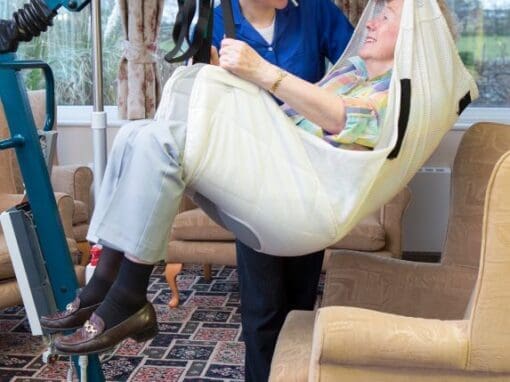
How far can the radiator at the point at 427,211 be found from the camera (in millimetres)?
4172

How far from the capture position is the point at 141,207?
1561mm

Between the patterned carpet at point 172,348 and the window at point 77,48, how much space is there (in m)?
1.63

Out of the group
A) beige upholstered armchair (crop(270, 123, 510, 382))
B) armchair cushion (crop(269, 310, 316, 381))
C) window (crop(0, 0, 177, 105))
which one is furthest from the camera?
window (crop(0, 0, 177, 105))

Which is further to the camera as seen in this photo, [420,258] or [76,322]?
[420,258]

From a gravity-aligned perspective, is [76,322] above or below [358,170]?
below

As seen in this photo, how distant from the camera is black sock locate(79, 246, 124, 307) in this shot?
68.4 inches

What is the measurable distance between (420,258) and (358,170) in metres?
2.76

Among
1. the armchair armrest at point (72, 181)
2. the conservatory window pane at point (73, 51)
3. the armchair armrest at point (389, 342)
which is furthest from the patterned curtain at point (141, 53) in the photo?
the armchair armrest at point (389, 342)

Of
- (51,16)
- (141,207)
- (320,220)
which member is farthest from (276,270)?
(51,16)

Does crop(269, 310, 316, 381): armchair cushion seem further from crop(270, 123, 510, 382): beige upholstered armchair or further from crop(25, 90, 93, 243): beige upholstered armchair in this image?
crop(25, 90, 93, 243): beige upholstered armchair

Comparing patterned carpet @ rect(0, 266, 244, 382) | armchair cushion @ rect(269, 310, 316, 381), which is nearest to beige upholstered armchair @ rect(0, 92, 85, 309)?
patterned carpet @ rect(0, 266, 244, 382)

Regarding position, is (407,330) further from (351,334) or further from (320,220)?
(320,220)

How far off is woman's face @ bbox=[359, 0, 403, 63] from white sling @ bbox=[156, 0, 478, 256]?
0.15 m

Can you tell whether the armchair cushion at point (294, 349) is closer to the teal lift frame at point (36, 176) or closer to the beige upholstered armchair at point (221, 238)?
the teal lift frame at point (36, 176)
